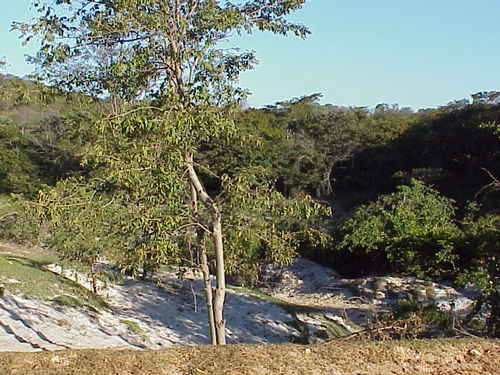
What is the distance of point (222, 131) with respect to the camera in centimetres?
515

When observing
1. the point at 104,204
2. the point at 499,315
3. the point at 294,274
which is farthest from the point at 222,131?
the point at 294,274

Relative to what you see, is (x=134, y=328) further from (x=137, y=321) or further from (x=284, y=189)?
(x=284, y=189)

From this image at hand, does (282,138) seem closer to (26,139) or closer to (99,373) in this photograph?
(26,139)

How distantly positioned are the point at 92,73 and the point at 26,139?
24210 millimetres

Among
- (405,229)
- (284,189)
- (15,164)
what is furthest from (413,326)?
(284,189)

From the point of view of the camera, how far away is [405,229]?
14.0m

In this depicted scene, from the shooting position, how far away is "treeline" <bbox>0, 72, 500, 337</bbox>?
16.5 ft

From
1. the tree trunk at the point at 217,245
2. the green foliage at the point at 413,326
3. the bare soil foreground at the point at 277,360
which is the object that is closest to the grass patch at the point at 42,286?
the tree trunk at the point at 217,245

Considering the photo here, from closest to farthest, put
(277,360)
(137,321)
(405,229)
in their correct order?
(277,360) < (137,321) < (405,229)

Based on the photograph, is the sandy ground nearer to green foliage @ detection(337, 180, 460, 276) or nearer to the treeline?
the treeline

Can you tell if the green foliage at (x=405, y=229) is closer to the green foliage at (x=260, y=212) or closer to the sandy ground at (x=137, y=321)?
the sandy ground at (x=137, y=321)

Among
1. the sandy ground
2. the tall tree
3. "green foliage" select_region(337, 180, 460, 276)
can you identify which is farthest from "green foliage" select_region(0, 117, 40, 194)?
the tall tree

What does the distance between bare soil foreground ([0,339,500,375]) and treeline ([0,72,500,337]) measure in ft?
4.27

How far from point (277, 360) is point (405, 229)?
10.7m
